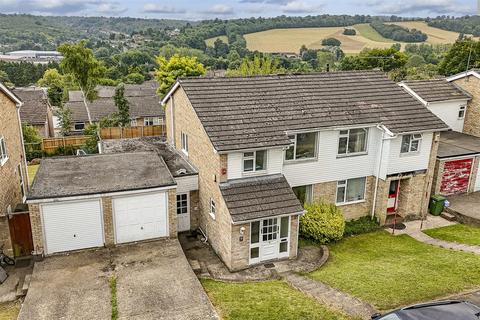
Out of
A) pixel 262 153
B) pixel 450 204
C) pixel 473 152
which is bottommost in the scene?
pixel 450 204

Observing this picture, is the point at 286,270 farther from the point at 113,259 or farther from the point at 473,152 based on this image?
the point at 473,152

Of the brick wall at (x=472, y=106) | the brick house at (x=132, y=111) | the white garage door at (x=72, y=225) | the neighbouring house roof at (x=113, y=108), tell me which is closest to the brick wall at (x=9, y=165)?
the white garage door at (x=72, y=225)

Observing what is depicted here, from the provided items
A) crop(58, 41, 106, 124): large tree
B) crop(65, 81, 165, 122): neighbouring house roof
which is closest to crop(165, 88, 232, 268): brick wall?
crop(58, 41, 106, 124): large tree

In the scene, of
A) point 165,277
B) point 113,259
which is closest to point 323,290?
point 165,277

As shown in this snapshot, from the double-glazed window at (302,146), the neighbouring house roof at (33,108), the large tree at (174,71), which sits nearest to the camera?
the double-glazed window at (302,146)

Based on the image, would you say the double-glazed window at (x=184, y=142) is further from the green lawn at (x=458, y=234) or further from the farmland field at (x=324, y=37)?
the farmland field at (x=324, y=37)

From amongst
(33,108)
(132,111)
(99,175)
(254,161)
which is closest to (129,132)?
(99,175)

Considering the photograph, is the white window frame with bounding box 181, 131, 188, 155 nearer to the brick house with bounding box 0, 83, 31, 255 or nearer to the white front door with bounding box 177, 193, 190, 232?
the white front door with bounding box 177, 193, 190, 232
